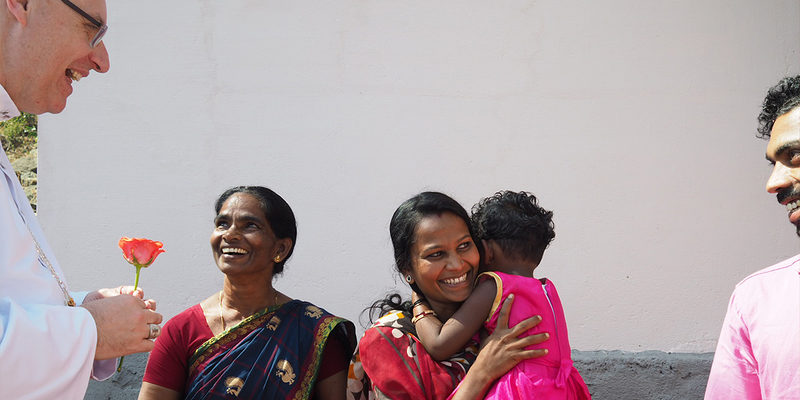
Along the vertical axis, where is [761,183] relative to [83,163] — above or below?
below

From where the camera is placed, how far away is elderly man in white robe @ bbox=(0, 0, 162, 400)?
1.63m

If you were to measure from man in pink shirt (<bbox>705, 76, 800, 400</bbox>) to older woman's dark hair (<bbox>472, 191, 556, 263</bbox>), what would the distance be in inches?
38.5

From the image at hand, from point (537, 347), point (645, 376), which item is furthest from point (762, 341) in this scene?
point (645, 376)

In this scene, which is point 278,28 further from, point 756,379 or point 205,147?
point 756,379

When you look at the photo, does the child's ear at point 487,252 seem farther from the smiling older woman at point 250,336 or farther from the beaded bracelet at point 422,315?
the smiling older woman at point 250,336

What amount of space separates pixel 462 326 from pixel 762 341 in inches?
42.5

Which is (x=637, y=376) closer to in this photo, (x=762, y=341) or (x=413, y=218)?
(x=413, y=218)

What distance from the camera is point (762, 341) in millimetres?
1858

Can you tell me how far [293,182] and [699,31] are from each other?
2.78m

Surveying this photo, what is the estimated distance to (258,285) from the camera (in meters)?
3.21

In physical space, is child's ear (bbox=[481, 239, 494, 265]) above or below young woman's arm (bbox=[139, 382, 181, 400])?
above

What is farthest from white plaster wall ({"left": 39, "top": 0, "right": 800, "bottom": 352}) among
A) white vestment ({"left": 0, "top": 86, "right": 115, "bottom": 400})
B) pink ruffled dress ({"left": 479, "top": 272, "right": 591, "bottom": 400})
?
white vestment ({"left": 0, "top": 86, "right": 115, "bottom": 400})

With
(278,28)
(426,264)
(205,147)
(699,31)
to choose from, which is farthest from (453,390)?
(699,31)

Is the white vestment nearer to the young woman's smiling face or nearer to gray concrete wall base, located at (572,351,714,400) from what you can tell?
the young woman's smiling face
